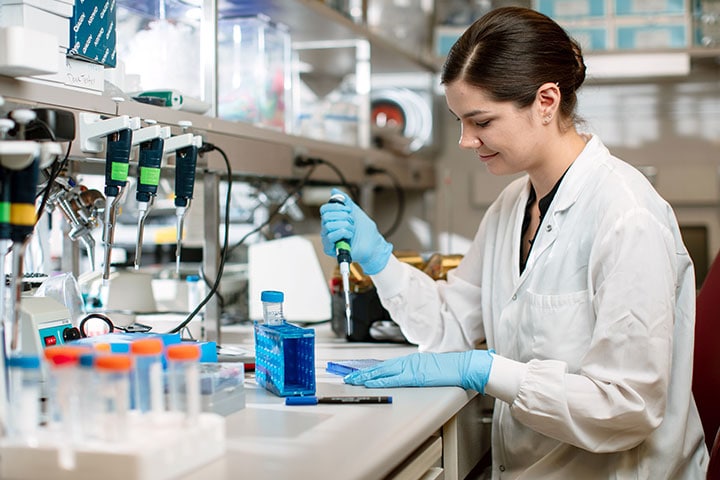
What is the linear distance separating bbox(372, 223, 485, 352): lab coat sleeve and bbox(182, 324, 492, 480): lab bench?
0.18 metres

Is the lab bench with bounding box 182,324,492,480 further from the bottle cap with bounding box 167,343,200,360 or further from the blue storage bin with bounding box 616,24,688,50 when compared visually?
the blue storage bin with bounding box 616,24,688,50

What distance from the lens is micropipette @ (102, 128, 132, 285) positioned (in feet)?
4.64

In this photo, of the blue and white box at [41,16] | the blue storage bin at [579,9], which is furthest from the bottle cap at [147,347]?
the blue storage bin at [579,9]

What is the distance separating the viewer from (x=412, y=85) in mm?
3385

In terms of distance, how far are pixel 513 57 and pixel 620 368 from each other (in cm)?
58

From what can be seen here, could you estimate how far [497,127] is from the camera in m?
1.59

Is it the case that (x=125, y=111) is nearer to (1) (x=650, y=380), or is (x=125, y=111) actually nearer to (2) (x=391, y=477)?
(2) (x=391, y=477)

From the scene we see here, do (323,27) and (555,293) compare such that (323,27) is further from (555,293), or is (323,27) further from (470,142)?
(555,293)

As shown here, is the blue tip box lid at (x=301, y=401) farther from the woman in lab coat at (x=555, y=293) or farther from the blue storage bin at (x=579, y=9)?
the blue storage bin at (x=579, y=9)

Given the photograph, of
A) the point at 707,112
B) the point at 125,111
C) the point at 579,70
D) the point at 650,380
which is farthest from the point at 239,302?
the point at 707,112

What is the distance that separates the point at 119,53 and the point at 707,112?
96.4 inches

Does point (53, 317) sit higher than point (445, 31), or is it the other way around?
point (445, 31)

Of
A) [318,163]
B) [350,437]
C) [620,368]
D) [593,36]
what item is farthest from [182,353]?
[593,36]

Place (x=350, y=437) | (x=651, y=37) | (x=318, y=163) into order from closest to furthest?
(x=350, y=437), (x=318, y=163), (x=651, y=37)
